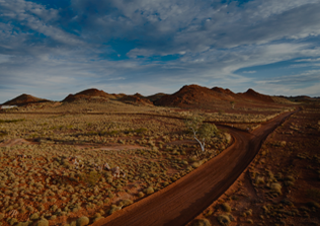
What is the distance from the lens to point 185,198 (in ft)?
43.2

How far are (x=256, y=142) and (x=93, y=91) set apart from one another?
151744 mm

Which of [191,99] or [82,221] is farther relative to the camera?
[191,99]

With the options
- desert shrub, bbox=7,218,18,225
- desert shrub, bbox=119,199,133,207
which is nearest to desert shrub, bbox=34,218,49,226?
desert shrub, bbox=7,218,18,225

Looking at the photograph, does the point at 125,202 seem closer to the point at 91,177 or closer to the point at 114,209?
the point at 114,209

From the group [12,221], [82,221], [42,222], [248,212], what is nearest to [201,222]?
[248,212]

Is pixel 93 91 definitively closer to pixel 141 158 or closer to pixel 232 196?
pixel 141 158

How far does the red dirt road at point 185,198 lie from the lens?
35.5 feet

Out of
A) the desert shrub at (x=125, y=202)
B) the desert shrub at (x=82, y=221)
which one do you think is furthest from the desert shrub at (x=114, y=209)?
the desert shrub at (x=82, y=221)

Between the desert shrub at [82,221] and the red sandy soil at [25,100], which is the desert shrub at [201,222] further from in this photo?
the red sandy soil at [25,100]

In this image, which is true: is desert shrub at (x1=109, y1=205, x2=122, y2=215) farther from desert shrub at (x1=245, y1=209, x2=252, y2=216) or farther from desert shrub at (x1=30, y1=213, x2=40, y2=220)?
desert shrub at (x1=245, y1=209, x2=252, y2=216)

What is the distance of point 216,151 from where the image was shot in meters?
23.6

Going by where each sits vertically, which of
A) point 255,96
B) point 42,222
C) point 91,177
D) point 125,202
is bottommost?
point 125,202

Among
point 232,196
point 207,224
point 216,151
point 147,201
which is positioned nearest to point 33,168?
point 147,201

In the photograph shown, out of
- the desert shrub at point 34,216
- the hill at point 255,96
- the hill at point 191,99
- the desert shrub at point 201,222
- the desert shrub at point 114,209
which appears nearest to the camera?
the desert shrub at point 34,216
